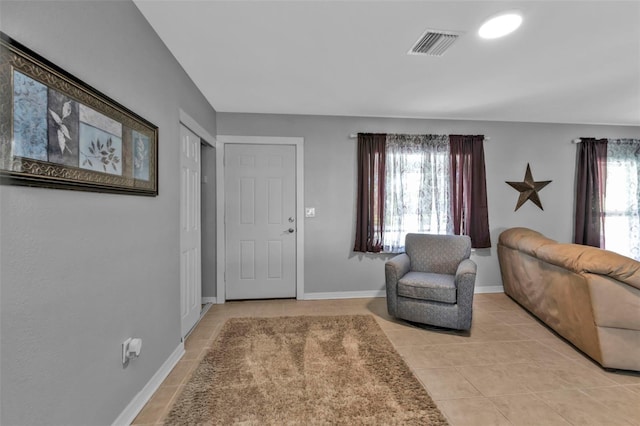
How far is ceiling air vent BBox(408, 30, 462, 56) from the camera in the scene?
6.46ft

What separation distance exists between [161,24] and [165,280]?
174 cm

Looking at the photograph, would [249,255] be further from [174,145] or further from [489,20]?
[489,20]

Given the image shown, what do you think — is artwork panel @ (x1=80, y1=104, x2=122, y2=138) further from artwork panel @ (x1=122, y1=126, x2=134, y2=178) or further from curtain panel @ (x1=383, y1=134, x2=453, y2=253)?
curtain panel @ (x1=383, y1=134, x2=453, y2=253)

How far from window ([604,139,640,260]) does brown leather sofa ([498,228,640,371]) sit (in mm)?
2065

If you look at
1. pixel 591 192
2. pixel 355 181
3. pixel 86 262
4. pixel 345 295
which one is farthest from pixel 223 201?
pixel 591 192

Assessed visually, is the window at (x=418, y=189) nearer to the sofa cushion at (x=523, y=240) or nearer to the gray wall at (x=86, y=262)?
the sofa cushion at (x=523, y=240)

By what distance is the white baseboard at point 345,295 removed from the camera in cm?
383

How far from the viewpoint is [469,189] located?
12.9 feet

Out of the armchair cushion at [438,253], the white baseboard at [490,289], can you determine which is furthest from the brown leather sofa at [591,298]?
the white baseboard at [490,289]

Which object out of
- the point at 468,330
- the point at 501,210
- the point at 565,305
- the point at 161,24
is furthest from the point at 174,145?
the point at 501,210

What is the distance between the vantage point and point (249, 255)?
3.74 meters

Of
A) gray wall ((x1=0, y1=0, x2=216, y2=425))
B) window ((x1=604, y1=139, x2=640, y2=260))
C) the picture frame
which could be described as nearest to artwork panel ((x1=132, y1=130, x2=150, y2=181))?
the picture frame

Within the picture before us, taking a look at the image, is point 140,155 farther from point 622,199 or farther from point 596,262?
point 622,199

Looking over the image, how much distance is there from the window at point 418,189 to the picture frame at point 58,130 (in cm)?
273
